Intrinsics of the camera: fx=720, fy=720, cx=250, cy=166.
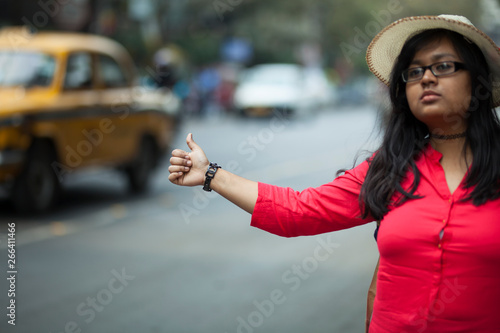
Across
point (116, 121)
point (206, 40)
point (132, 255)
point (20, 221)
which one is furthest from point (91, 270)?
point (206, 40)

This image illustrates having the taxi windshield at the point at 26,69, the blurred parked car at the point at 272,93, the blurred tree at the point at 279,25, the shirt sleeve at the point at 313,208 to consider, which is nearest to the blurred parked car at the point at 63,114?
the taxi windshield at the point at 26,69

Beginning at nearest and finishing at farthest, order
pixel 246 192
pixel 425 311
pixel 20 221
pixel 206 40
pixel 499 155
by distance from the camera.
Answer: pixel 425 311
pixel 499 155
pixel 246 192
pixel 20 221
pixel 206 40

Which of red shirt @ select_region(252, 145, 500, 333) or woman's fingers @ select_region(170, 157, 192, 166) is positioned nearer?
red shirt @ select_region(252, 145, 500, 333)

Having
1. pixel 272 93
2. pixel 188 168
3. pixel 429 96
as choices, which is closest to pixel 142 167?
pixel 188 168

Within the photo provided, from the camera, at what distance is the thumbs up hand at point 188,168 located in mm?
2350

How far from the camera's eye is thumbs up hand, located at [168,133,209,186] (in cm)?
235

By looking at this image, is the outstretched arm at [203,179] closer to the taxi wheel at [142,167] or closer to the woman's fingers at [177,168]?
the woman's fingers at [177,168]

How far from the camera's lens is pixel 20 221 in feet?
26.5

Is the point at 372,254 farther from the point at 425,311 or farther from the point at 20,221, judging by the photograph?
the point at 425,311

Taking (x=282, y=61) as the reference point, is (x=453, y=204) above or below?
above

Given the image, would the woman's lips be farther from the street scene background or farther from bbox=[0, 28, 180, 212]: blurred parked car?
bbox=[0, 28, 180, 212]: blurred parked car

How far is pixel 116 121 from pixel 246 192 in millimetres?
7438

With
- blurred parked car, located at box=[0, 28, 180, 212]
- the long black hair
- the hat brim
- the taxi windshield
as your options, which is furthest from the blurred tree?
the long black hair

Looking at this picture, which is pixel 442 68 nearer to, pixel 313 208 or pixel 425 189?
pixel 425 189
